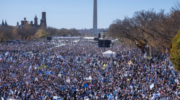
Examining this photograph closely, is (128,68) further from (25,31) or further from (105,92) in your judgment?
(25,31)

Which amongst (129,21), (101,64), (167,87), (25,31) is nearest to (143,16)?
(129,21)

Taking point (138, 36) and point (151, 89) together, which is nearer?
point (151, 89)

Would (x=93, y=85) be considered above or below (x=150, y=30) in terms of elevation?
below

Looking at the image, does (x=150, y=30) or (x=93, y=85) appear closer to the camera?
(x=93, y=85)

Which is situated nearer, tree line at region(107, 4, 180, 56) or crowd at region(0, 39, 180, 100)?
crowd at region(0, 39, 180, 100)

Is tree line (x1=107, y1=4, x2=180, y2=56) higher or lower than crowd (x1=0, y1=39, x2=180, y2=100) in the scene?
higher

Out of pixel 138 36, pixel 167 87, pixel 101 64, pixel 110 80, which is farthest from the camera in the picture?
pixel 138 36

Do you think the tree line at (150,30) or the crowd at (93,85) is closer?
the crowd at (93,85)

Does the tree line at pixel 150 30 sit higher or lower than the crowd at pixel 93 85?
higher
